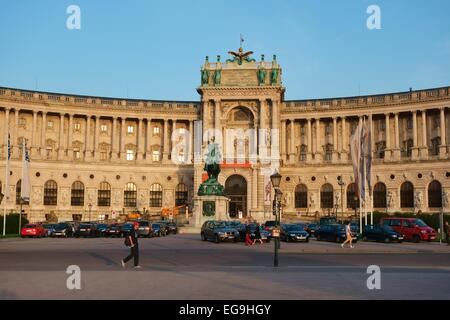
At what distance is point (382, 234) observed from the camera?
1890 inches

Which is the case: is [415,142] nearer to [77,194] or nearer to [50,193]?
[77,194]

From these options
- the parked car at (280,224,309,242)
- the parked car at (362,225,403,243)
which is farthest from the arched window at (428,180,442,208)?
the parked car at (280,224,309,242)

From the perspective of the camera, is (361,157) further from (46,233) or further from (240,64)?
(240,64)

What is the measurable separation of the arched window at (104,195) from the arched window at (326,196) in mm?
39881

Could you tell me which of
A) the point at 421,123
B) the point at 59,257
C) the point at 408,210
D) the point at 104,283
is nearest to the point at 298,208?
→ the point at 408,210

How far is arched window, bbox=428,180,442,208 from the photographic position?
87562 millimetres

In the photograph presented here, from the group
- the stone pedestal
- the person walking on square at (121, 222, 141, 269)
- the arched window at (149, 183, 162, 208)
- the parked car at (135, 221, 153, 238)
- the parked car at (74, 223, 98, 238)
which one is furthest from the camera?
the arched window at (149, 183, 162, 208)

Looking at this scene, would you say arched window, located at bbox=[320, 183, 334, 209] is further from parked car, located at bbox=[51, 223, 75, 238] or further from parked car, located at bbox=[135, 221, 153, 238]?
parked car, located at bbox=[51, 223, 75, 238]

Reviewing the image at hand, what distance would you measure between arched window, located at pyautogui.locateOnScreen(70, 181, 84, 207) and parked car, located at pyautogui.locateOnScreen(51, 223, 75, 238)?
37161 mm

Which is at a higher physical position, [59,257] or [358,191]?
[358,191]
